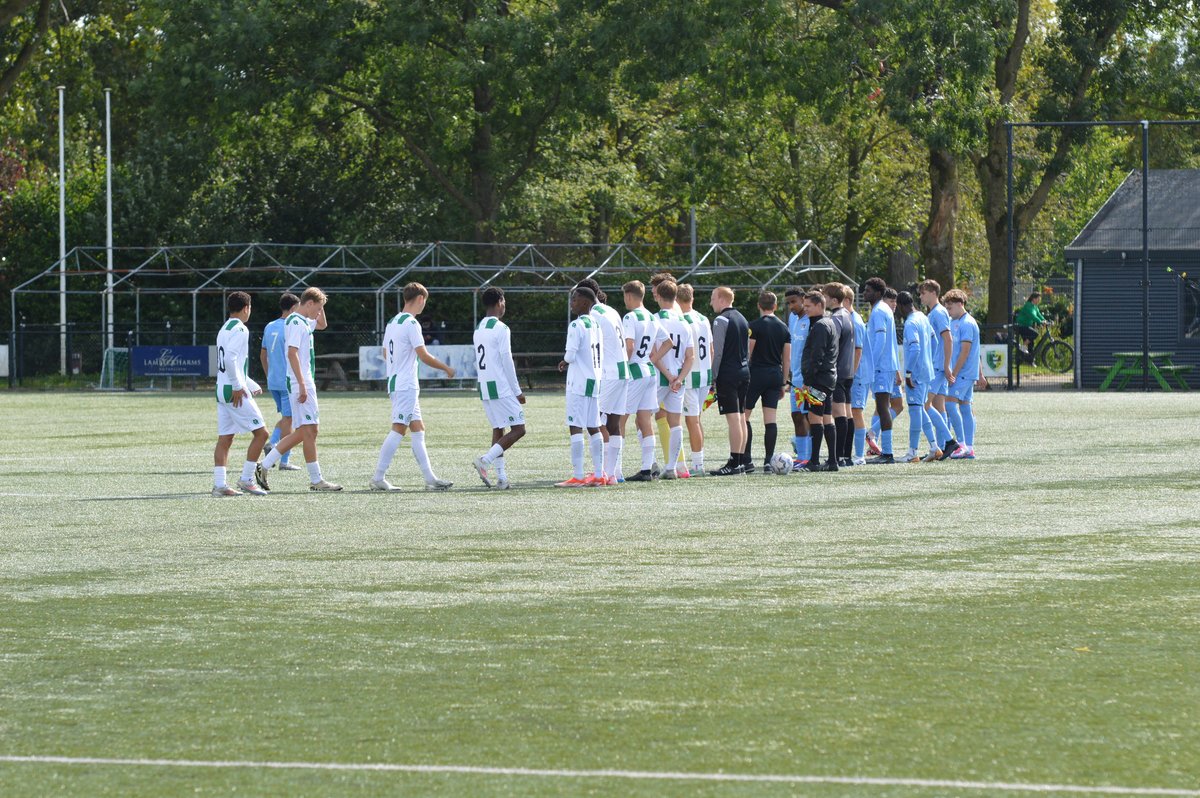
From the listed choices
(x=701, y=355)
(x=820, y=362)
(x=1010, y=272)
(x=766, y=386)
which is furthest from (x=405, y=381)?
(x=1010, y=272)

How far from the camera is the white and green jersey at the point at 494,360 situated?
1572 centimetres

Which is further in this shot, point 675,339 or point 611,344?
point 675,339

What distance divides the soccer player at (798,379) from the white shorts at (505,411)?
3201 mm

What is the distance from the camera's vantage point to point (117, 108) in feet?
195

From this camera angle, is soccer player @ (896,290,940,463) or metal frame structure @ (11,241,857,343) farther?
metal frame structure @ (11,241,857,343)

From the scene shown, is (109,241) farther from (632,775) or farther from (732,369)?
(632,775)

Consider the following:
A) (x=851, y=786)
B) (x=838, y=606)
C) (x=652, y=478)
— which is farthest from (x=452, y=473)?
(x=851, y=786)

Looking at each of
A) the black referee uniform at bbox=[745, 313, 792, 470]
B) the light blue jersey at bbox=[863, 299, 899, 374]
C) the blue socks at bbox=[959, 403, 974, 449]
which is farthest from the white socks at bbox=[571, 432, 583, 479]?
the blue socks at bbox=[959, 403, 974, 449]

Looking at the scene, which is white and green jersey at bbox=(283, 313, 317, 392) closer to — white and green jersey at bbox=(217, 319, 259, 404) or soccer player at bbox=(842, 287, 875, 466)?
white and green jersey at bbox=(217, 319, 259, 404)

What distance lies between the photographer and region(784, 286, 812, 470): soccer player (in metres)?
18.1

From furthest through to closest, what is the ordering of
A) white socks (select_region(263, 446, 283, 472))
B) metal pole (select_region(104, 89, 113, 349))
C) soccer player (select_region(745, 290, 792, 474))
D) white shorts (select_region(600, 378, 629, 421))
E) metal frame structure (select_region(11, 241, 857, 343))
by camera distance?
metal frame structure (select_region(11, 241, 857, 343))
metal pole (select_region(104, 89, 113, 349))
soccer player (select_region(745, 290, 792, 474))
white shorts (select_region(600, 378, 629, 421))
white socks (select_region(263, 446, 283, 472))

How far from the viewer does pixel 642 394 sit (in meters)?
16.8

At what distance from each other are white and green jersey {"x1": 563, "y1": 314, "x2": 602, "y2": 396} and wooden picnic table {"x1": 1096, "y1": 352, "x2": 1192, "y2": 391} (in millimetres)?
25754

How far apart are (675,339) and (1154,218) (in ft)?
93.5
